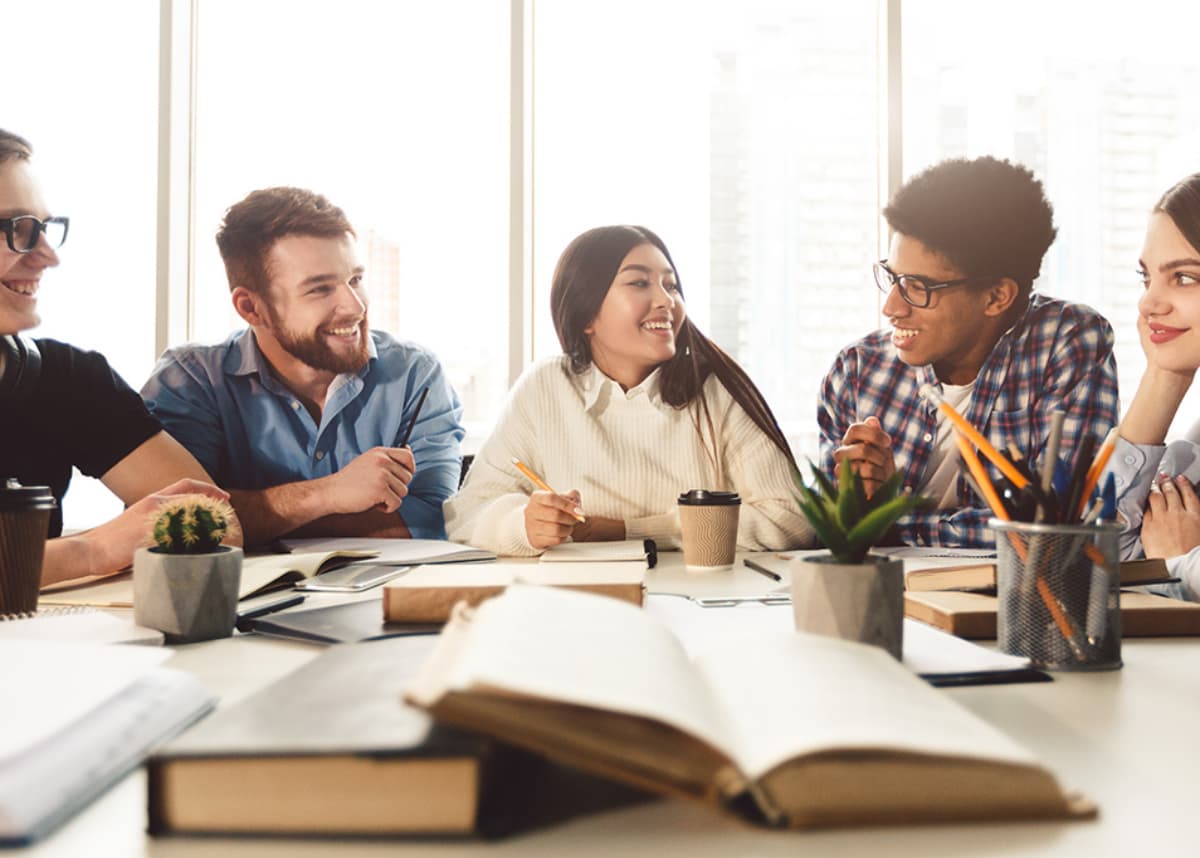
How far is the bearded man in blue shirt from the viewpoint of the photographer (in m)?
2.18

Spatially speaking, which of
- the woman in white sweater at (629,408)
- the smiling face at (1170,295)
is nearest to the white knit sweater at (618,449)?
the woman in white sweater at (629,408)

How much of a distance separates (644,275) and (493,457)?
0.54 metres

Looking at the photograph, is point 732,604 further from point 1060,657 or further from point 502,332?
point 502,332

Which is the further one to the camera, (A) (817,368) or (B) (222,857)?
(A) (817,368)

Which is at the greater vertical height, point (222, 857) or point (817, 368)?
point (817, 368)

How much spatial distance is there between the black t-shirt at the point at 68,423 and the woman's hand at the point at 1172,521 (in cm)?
174

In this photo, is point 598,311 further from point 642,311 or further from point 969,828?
point 969,828

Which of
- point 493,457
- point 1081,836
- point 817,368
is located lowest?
point 1081,836

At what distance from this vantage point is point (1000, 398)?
2.11 metres

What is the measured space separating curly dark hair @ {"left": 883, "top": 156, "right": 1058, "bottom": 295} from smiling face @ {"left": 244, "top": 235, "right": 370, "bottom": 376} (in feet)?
4.38

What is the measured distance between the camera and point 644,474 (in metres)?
2.12

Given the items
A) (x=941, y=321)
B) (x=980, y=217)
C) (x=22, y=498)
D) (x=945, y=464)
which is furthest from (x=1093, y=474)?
(x=980, y=217)

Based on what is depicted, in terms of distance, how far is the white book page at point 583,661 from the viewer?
1.40ft

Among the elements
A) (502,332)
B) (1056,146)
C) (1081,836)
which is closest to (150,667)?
(1081,836)
